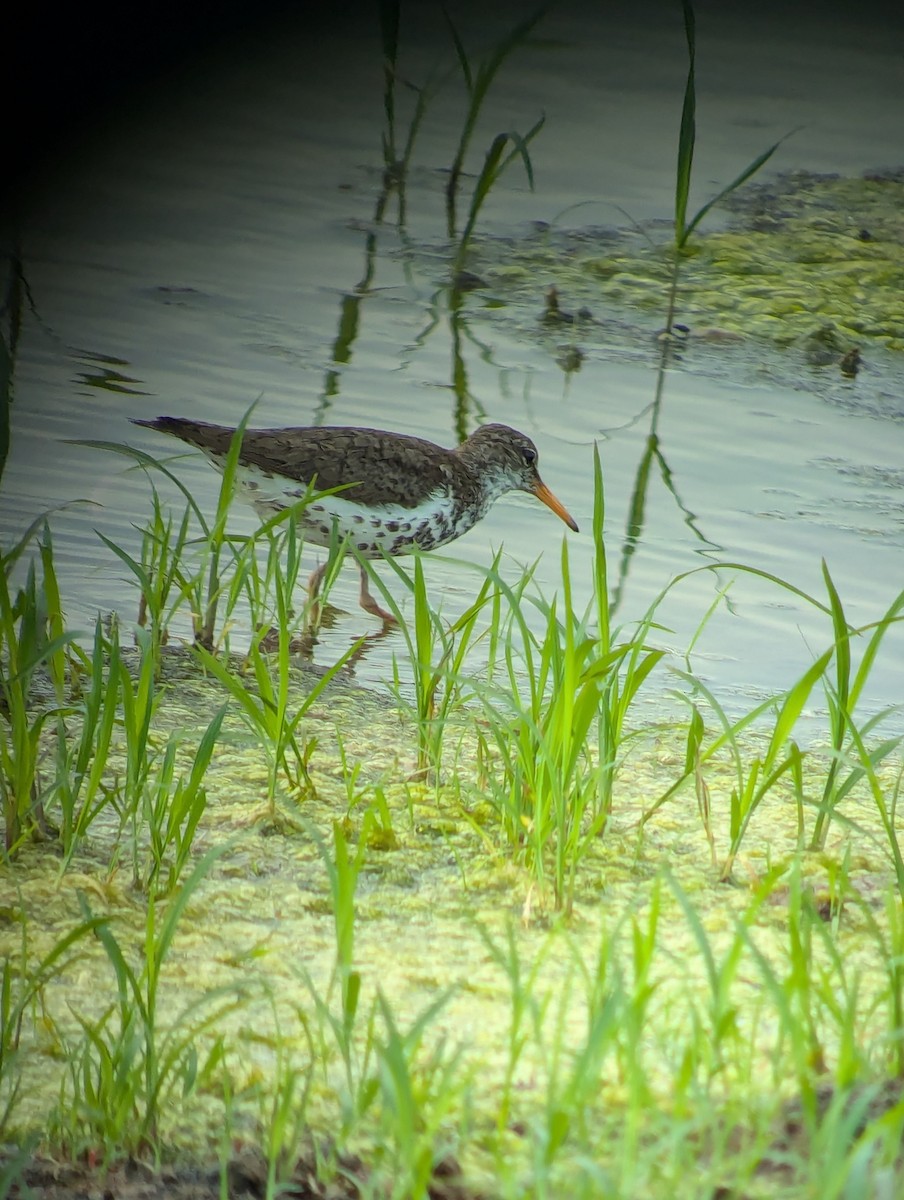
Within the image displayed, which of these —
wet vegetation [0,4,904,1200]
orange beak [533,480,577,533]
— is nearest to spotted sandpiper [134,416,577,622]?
orange beak [533,480,577,533]

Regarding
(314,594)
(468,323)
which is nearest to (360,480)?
(314,594)

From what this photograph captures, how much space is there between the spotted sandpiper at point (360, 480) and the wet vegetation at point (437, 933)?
0.62 metres

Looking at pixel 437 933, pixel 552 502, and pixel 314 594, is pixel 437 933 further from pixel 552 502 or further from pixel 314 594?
pixel 552 502

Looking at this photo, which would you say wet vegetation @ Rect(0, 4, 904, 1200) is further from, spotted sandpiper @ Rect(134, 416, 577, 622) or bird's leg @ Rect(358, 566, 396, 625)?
spotted sandpiper @ Rect(134, 416, 577, 622)

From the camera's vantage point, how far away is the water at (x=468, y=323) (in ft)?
16.4

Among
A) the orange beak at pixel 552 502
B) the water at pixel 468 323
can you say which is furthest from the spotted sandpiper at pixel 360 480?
the water at pixel 468 323

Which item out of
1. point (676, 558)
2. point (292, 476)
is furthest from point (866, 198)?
point (292, 476)

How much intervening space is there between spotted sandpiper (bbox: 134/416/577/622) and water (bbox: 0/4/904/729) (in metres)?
0.22

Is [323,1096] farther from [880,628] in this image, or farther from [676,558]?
[676,558]

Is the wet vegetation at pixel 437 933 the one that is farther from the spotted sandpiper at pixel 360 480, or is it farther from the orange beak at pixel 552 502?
the orange beak at pixel 552 502

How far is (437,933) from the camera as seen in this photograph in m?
2.76

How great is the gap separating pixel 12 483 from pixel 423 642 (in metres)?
2.41

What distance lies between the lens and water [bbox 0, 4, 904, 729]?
4984mm

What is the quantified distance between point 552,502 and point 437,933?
276 centimetres
